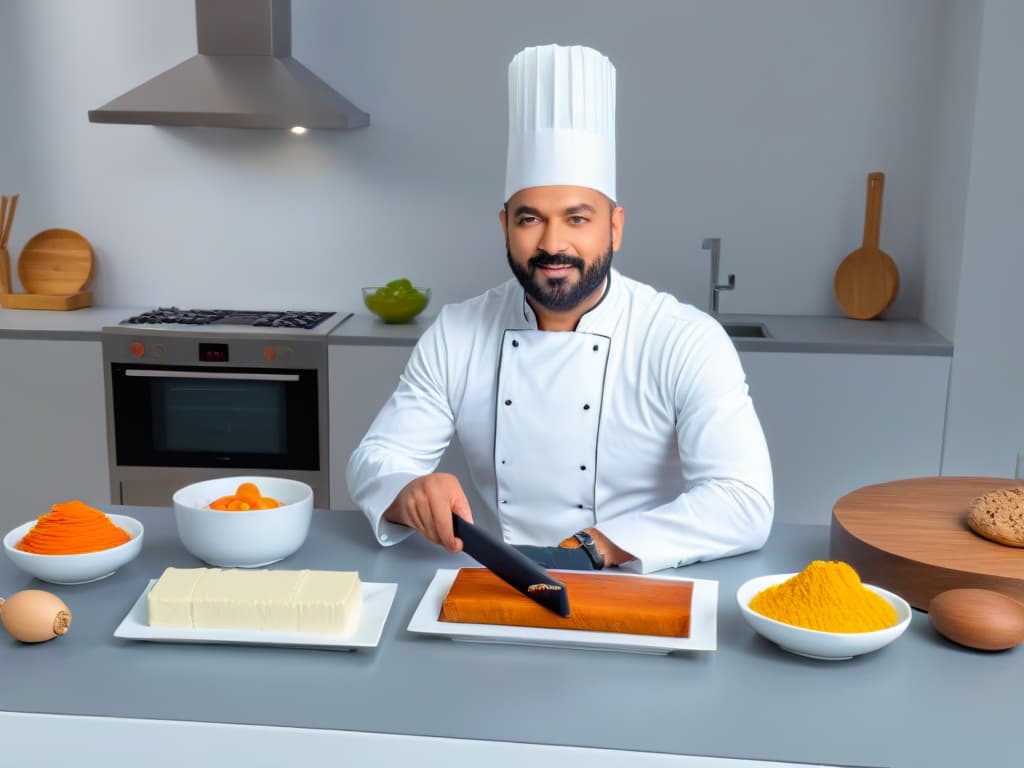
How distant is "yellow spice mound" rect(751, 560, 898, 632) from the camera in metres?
1.13

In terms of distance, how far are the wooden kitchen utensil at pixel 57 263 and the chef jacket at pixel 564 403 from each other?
6.89 feet

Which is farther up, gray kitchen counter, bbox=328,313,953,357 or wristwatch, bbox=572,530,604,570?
gray kitchen counter, bbox=328,313,953,357

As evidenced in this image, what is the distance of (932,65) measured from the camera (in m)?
3.32

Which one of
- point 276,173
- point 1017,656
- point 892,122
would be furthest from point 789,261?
point 1017,656

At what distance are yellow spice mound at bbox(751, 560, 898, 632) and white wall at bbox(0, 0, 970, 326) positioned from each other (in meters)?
2.26

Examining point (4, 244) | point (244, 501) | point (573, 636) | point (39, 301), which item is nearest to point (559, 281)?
point (244, 501)

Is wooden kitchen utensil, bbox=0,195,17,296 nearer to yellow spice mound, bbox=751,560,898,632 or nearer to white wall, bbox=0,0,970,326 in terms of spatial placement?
white wall, bbox=0,0,970,326

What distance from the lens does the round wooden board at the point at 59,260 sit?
11.9 feet

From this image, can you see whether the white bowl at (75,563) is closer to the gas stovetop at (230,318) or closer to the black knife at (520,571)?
the black knife at (520,571)

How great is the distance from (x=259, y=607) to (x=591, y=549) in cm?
46

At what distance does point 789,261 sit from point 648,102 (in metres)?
0.69

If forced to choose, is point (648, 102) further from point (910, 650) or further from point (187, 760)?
point (187, 760)

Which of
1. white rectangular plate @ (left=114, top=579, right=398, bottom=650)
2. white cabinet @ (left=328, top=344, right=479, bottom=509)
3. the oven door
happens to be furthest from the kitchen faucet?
white rectangular plate @ (left=114, top=579, right=398, bottom=650)

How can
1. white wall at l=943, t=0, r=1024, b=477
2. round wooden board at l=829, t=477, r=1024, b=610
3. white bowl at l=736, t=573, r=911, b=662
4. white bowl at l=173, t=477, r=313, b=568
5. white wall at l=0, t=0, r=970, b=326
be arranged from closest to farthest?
white bowl at l=736, t=573, r=911, b=662 < round wooden board at l=829, t=477, r=1024, b=610 < white bowl at l=173, t=477, r=313, b=568 < white wall at l=943, t=0, r=1024, b=477 < white wall at l=0, t=0, r=970, b=326
